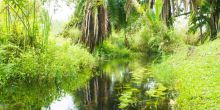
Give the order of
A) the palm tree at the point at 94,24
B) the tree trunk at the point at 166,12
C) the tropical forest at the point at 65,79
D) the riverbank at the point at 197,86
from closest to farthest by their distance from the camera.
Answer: the riverbank at the point at 197,86 → the tropical forest at the point at 65,79 → the palm tree at the point at 94,24 → the tree trunk at the point at 166,12

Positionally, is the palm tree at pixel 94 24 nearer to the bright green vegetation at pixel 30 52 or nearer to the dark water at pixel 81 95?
the bright green vegetation at pixel 30 52

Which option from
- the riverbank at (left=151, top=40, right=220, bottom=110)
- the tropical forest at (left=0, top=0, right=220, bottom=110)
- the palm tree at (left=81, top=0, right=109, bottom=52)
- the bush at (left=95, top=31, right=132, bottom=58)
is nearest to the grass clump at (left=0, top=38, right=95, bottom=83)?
the tropical forest at (left=0, top=0, right=220, bottom=110)

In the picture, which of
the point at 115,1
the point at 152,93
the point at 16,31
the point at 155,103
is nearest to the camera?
the point at 155,103

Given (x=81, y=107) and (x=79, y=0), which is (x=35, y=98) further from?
(x=79, y=0)

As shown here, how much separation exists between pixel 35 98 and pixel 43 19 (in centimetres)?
338

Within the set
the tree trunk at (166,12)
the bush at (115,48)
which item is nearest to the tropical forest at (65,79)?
the tree trunk at (166,12)

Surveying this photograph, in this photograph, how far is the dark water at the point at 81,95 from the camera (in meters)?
9.26

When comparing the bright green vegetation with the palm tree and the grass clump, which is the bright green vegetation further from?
the palm tree

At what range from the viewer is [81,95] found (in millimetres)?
11312

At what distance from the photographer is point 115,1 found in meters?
29.5

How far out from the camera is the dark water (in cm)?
926

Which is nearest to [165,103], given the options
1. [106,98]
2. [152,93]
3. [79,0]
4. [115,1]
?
A: [152,93]

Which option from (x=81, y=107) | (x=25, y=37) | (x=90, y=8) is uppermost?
(x=90, y=8)

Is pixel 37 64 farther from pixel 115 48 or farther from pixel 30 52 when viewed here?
pixel 115 48
